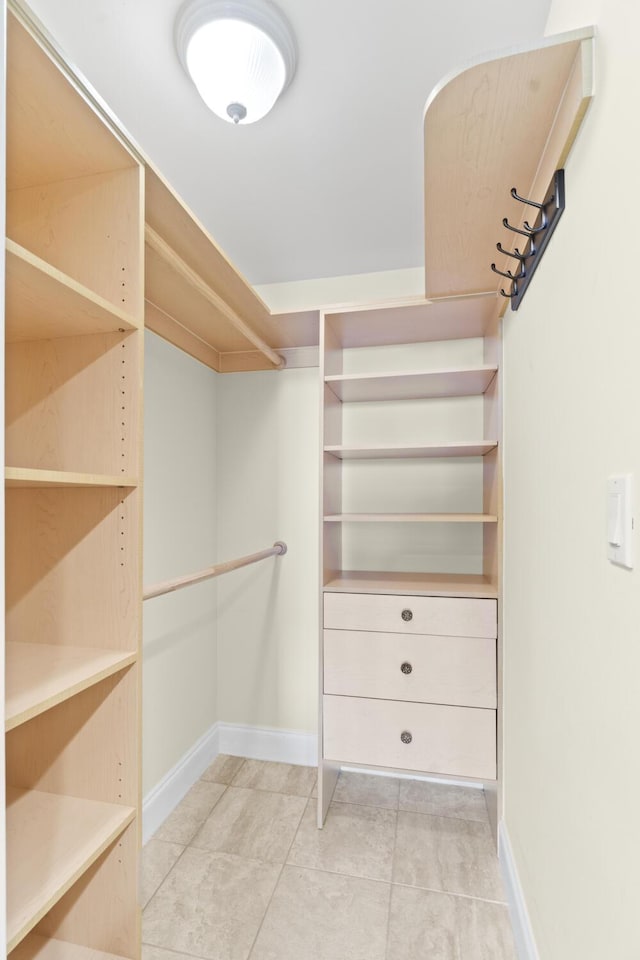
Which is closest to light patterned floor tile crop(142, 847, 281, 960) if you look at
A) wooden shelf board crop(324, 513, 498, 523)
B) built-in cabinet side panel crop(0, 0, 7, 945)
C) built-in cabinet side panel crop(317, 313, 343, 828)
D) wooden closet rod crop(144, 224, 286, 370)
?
built-in cabinet side panel crop(317, 313, 343, 828)

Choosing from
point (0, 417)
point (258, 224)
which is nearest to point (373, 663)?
point (0, 417)

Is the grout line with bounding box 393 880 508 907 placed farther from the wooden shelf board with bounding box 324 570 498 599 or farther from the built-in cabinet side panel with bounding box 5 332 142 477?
the built-in cabinet side panel with bounding box 5 332 142 477

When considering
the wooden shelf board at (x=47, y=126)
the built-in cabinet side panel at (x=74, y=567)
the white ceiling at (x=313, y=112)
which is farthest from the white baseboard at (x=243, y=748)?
the white ceiling at (x=313, y=112)

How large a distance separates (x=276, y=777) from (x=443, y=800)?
733 mm

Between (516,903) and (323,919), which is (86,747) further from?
(516,903)

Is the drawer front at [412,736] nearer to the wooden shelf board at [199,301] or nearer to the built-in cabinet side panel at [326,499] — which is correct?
the built-in cabinet side panel at [326,499]

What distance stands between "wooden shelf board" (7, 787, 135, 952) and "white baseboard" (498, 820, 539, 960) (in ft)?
3.45

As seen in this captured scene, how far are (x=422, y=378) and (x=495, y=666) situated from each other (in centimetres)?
110

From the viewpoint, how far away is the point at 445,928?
1.45 metres

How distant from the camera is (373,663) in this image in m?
1.89

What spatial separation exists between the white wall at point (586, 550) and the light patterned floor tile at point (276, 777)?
1.06 meters

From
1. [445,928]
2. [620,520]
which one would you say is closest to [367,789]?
[445,928]

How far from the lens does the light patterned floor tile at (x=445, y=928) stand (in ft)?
4.48

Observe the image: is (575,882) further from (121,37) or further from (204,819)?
(121,37)
